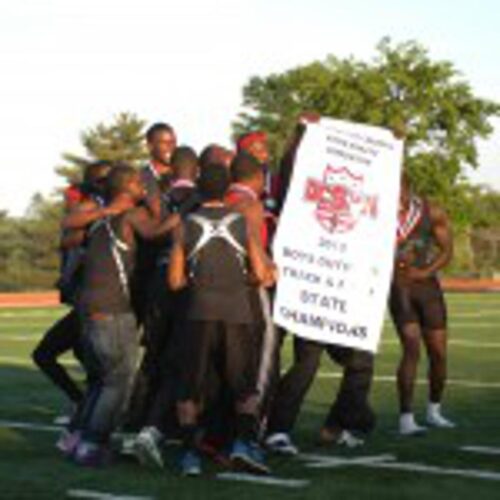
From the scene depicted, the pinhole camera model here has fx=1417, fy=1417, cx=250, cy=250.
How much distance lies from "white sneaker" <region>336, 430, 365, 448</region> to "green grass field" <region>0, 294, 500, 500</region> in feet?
0.23

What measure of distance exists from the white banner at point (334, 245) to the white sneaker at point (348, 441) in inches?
32.1

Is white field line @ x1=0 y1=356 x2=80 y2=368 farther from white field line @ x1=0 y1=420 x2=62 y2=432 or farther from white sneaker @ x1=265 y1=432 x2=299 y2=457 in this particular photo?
white sneaker @ x1=265 y1=432 x2=299 y2=457

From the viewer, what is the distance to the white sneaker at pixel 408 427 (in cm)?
1001

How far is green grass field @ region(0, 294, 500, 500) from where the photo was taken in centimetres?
774

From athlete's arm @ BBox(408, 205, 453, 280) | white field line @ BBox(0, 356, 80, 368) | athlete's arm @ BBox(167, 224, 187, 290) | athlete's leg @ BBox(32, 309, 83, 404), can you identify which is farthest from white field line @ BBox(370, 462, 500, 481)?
white field line @ BBox(0, 356, 80, 368)

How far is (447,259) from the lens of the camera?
414 inches

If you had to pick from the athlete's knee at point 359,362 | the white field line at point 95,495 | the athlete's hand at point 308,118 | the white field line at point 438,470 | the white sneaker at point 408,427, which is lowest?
the white field line at point 95,495

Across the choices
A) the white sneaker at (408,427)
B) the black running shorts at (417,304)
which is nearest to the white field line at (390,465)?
the white sneaker at (408,427)

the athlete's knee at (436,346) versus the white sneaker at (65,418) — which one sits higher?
the athlete's knee at (436,346)

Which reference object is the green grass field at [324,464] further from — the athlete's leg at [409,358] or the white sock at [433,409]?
the athlete's leg at [409,358]

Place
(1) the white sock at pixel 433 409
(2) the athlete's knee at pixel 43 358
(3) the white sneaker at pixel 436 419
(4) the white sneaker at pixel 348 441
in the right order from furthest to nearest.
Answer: (1) the white sock at pixel 433 409, (3) the white sneaker at pixel 436 419, (2) the athlete's knee at pixel 43 358, (4) the white sneaker at pixel 348 441

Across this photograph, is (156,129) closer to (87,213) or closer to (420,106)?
(87,213)

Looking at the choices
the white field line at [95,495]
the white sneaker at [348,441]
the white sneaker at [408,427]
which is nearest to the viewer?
the white field line at [95,495]

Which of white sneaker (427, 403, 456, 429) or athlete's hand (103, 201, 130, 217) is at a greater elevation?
athlete's hand (103, 201, 130, 217)
